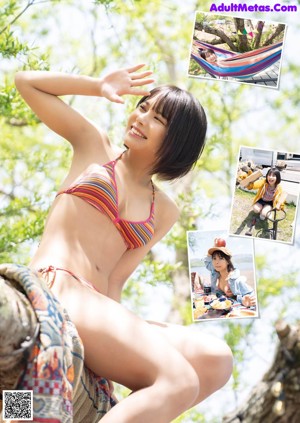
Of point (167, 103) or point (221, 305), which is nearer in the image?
point (167, 103)

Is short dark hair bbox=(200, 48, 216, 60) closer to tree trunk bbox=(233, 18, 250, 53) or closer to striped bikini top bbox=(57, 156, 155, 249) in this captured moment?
tree trunk bbox=(233, 18, 250, 53)

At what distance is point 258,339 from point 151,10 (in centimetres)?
399

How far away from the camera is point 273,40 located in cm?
600

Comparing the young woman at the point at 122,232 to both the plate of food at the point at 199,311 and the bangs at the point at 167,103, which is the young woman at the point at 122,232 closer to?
the bangs at the point at 167,103

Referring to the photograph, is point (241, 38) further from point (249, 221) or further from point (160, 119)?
point (160, 119)

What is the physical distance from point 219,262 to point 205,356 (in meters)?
1.63

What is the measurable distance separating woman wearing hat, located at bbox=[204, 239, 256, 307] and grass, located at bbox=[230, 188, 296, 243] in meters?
0.54

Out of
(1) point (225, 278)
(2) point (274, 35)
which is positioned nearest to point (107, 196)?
(1) point (225, 278)

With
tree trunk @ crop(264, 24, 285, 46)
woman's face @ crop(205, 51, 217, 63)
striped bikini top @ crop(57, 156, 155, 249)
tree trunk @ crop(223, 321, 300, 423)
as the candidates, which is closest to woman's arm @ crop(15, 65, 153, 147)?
striped bikini top @ crop(57, 156, 155, 249)

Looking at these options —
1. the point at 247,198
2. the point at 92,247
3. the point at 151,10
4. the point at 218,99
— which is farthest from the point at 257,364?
the point at 92,247

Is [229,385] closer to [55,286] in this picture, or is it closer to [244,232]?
[244,232]

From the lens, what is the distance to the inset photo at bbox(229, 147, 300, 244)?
15.3 ft

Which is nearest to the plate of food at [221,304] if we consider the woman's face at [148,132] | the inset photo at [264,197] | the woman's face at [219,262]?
the woman's face at [219,262]

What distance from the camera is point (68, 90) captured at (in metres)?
2.51
